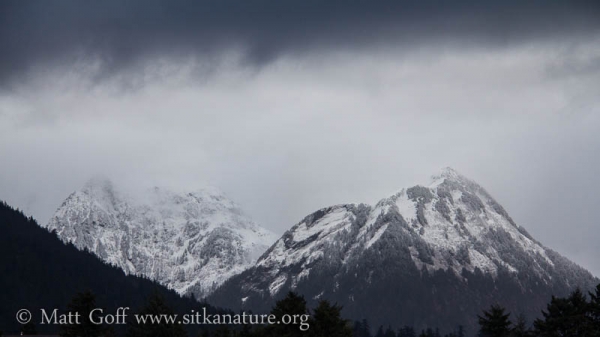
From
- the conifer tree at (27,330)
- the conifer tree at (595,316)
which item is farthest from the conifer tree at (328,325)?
the conifer tree at (27,330)

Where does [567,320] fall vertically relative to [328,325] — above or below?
below

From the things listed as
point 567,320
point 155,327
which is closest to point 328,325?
point 155,327

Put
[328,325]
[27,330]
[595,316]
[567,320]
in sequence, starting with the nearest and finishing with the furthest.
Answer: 1. [328,325]
2. [567,320]
3. [595,316]
4. [27,330]

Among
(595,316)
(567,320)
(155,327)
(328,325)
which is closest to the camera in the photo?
(328,325)

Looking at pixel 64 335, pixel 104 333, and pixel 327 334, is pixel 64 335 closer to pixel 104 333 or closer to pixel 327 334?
pixel 104 333

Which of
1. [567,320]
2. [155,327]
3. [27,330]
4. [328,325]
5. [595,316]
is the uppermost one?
[27,330]

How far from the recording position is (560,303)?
128m

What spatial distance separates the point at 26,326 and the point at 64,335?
68739mm

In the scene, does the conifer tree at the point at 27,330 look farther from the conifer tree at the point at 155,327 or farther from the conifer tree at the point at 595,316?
the conifer tree at the point at 595,316

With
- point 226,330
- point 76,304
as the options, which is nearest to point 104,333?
point 76,304

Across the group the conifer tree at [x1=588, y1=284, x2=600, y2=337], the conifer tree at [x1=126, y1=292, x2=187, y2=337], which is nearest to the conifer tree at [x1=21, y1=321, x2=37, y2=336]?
the conifer tree at [x1=126, y1=292, x2=187, y2=337]

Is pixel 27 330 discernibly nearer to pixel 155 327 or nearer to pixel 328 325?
pixel 155 327

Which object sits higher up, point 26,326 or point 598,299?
point 26,326

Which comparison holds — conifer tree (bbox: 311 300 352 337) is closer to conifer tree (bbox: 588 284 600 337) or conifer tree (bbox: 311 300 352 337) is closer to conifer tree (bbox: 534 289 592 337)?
conifer tree (bbox: 534 289 592 337)
